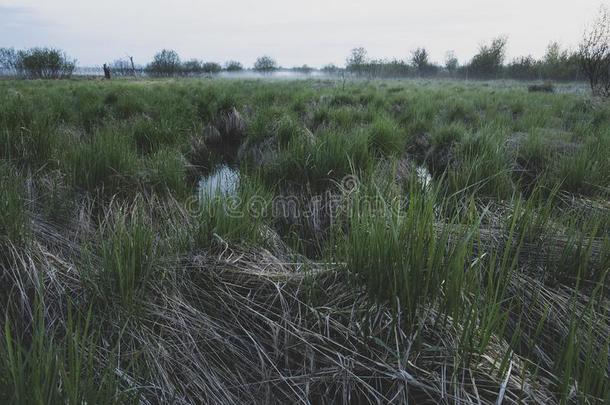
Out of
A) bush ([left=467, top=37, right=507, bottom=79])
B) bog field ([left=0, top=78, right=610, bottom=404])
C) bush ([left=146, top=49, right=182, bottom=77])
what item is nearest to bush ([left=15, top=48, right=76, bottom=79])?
bush ([left=146, top=49, right=182, bottom=77])

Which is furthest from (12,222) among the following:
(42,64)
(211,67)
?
(211,67)

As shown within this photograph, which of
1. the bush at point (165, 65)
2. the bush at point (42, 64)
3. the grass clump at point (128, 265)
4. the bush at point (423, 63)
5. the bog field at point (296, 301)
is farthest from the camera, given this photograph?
the bush at point (423, 63)

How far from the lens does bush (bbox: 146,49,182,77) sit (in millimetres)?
34281

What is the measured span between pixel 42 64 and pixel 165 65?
11694mm

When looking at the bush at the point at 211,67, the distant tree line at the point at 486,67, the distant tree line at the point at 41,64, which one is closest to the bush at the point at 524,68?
the distant tree line at the point at 486,67

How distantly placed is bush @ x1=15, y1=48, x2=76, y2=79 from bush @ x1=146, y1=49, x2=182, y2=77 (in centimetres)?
880

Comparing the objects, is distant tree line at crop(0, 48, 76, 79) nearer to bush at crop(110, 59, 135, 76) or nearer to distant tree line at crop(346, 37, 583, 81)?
bush at crop(110, 59, 135, 76)

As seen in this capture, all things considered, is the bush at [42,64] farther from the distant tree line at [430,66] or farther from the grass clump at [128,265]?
the grass clump at [128,265]

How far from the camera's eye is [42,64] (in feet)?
82.0

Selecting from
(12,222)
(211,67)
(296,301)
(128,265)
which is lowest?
(296,301)

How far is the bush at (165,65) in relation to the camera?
34.3 meters

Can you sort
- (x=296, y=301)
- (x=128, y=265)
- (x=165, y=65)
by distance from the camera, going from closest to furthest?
(x=128, y=265) → (x=296, y=301) → (x=165, y=65)

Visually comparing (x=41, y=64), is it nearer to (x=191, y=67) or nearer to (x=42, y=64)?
(x=42, y=64)

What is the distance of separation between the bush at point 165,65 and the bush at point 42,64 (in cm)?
880
